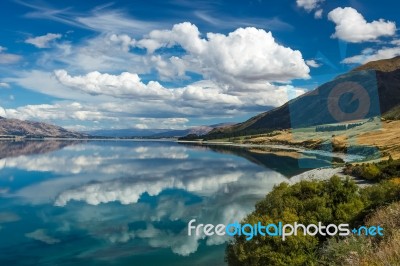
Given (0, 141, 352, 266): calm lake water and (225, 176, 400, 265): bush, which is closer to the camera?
(225, 176, 400, 265): bush

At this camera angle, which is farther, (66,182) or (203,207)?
(66,182)

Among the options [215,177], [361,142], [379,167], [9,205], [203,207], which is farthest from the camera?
[361,142]

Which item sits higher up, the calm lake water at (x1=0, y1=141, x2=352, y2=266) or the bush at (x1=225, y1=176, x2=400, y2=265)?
the bush at (x1=225, y1=176, x2=400, y2=265)

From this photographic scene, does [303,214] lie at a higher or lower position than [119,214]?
higher

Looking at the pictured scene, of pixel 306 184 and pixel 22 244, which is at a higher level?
pixel 306 184

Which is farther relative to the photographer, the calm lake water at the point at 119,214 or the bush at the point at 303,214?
the calm lake water at the point at 119,214

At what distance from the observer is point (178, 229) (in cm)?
5622

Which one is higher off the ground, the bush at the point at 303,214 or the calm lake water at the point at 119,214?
Result: the bush at the point at 303,214

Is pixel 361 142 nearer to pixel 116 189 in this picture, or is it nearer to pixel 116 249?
pixel 116 189

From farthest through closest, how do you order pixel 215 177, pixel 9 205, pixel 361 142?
pixel 361 142
pixel 215 177
pixel 9 205

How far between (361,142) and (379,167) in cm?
11434

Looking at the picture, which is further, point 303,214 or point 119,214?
point 119,214

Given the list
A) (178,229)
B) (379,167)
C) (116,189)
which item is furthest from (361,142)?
(178,229)

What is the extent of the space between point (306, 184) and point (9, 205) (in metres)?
60.2
